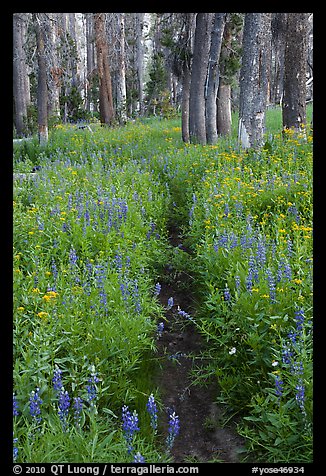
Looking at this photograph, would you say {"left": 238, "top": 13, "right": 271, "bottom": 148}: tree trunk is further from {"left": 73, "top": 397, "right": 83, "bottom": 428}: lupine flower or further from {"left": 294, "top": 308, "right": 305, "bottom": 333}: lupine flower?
{"left": 73, "top": 397, "right": 83, "bottom": 428}: lupine flower

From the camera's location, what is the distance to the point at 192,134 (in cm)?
1324

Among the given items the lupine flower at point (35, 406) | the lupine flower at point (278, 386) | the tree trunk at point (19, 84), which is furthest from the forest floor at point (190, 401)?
the tree trunk at point (19, 84)

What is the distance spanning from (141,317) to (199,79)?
1002cm

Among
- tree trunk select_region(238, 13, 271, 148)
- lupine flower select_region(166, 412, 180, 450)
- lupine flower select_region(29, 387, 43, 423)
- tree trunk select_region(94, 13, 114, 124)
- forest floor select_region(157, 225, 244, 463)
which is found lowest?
forest floor select_region(157, 225, 244, 463)

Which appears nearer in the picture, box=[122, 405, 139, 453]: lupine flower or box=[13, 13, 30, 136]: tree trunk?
box=[122, 405, 139, 453]: lupine flower

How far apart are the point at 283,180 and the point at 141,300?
363 centimetres

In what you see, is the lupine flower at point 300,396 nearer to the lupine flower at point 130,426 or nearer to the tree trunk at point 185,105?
the lupine flower at point 130,426

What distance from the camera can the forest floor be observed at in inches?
133

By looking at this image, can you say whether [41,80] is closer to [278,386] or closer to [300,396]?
[278,386]

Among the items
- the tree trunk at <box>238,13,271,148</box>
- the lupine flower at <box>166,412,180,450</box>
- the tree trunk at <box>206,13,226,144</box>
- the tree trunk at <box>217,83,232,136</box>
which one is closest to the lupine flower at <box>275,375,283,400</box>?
the lupine flower at <box>166,412,180,450</box>

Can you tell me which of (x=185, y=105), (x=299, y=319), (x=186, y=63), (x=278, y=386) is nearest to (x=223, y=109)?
(x=185, y=105)

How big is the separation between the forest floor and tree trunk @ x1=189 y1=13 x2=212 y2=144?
28.2 feet

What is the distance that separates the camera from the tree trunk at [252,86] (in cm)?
956
